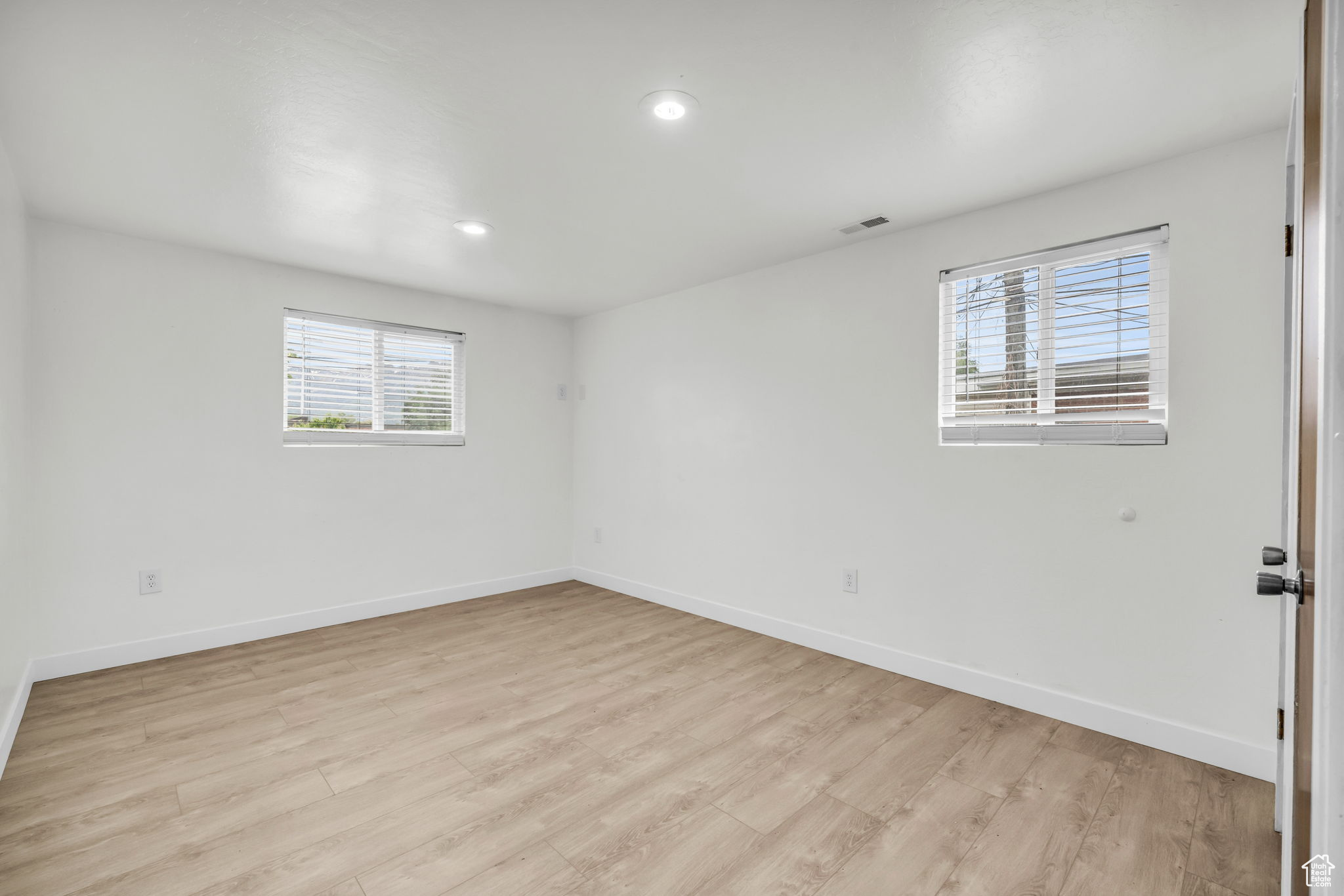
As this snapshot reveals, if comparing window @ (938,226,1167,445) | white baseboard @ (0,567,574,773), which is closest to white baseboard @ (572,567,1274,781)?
window @ (938,226,1167,445)

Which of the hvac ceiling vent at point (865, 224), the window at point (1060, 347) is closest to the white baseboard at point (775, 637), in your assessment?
the window at point (1060, 347)

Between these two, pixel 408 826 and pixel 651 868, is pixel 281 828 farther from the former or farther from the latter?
pixel 651 868

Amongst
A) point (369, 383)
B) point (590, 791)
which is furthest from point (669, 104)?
point (369, 383)

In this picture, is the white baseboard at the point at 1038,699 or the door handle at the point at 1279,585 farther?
the white baseboard at the point at 1038,699

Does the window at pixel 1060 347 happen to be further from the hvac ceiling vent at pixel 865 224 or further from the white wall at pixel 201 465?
the white wall at pixel 201 465

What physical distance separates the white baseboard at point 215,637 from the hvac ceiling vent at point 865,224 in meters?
3.56

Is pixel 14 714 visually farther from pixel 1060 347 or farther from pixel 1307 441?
pixel 1060 347

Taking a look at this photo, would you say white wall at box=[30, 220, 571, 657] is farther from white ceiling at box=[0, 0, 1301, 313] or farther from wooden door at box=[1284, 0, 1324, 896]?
wooden door at box=[1284, 0, 1324, 896]

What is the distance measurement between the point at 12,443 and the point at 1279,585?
4.13 m

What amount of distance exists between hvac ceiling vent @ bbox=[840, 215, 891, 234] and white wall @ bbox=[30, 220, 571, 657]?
286cm

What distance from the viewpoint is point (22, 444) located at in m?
2.78

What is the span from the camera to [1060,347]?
2.66 m

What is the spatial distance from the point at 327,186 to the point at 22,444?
6.15 feet

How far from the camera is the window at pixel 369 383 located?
3.87 m
